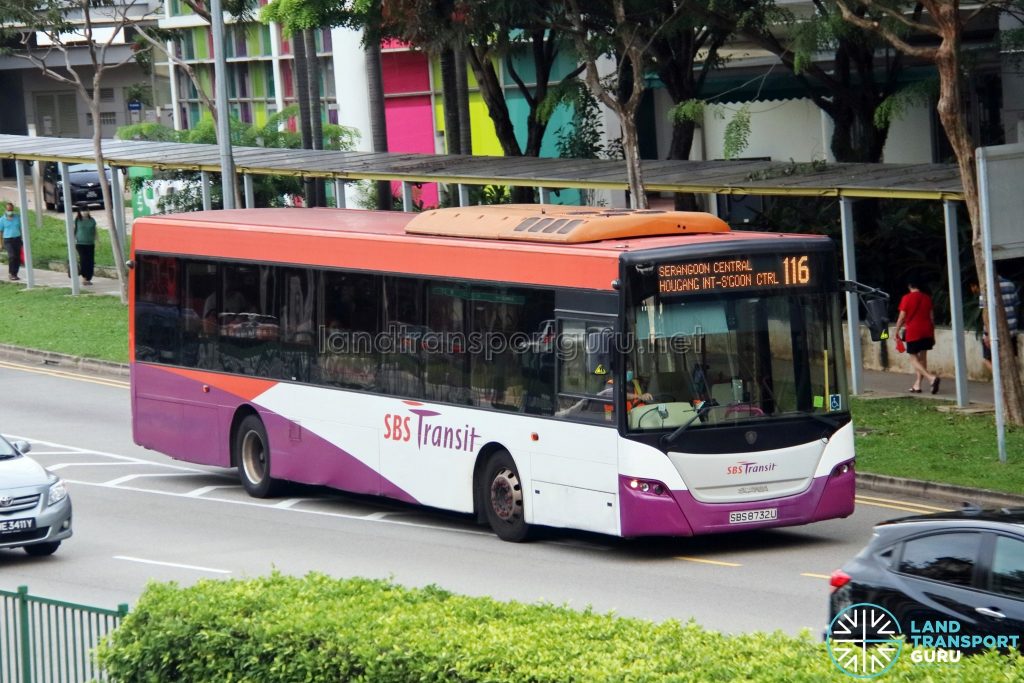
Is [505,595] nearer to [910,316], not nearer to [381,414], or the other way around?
[381,414]

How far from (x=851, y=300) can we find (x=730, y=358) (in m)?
10.5

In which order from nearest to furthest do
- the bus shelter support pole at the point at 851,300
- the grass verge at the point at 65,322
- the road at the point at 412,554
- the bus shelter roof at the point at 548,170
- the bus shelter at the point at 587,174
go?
the road at the point at 412,554, the bus shelter at the point at 587,174, the bus shelter roof at the point at 548,170, the bus shelter support pole at the point at 851,300, the grass verge at the point at 65,322

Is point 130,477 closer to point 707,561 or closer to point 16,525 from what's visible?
point 16,525

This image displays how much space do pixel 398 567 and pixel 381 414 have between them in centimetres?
253

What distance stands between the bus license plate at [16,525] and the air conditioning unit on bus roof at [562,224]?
4982 mm

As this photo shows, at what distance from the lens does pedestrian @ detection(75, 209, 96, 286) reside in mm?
38281

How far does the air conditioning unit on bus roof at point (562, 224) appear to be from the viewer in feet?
52.7

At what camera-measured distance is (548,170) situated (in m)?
29.1

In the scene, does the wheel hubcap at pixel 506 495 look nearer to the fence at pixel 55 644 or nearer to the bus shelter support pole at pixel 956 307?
the fence at pixel 55 644

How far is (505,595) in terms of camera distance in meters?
14.4

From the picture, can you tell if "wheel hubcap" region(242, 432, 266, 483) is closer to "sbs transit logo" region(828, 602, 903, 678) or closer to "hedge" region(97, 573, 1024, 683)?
"hedge" region(97, 573, 1024, 683)

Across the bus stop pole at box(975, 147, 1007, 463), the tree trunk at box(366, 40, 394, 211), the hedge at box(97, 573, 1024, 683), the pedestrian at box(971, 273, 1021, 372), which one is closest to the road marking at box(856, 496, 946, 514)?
the bus stop pole at box(975, 147, 1007, 463)

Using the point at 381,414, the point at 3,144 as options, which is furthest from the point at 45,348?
the point at 381,414

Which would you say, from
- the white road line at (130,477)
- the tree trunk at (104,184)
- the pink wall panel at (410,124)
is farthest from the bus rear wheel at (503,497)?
the pink wall panel at (410,124)
